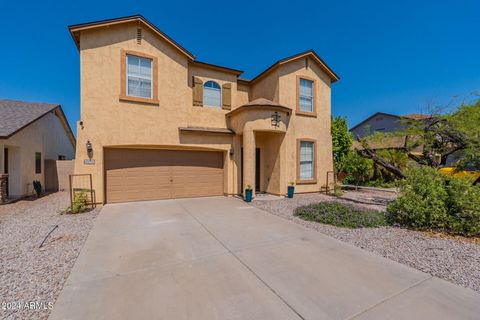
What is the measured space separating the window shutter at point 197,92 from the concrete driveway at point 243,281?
6.98 metres

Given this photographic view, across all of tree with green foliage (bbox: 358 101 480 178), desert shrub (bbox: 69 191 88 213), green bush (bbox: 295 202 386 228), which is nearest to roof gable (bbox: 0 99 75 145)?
desert shrub (bbox: 69 191 88 213)

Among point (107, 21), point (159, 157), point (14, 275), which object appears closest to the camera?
point (14, 275)

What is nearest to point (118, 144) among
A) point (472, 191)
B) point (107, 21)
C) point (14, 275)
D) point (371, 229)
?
point (107, 21)

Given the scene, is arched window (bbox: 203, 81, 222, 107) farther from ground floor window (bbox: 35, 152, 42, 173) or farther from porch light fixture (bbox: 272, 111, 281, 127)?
ground floor window (bbox: 35, 152, 42, 173)

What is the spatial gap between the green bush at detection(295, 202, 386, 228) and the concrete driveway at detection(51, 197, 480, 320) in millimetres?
1382

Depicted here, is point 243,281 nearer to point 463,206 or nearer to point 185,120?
point 463,206

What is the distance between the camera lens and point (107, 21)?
27.9ft

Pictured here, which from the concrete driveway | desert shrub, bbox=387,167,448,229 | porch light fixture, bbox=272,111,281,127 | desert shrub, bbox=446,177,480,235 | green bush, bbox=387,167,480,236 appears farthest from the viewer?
porch light fixture, bbox=272,111,281,127

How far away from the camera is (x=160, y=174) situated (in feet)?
32.6

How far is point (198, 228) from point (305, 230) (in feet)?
10.2

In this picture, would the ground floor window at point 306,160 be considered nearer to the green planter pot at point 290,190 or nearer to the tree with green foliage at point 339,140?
the green planter pot at point 290,190

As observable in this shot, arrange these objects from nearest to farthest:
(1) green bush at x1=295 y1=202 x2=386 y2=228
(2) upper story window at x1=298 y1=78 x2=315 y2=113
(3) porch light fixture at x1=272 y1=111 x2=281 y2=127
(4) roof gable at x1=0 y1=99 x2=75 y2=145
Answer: (1) green bush at x1=295 y1=202 x2=386 y2=228, (4) roof gable at x1=0 y1=99 x2=75 y2=145, (3) porch light fixture at x1=272 y1=111 x2=281 y2=127, (2) upper story window at x1=298 y1=78 x2=315 y2=113

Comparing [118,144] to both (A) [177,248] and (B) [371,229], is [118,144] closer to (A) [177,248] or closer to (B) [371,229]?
(A) [177,248]

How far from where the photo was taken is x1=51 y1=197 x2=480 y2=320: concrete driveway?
2676 mm
